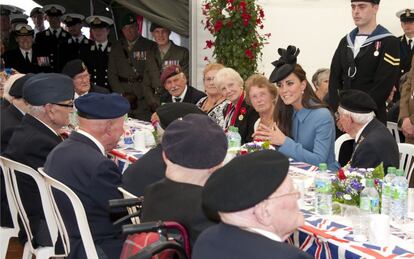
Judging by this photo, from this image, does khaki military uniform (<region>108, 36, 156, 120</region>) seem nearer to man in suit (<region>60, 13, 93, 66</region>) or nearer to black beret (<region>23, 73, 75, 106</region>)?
man in suit (<region>60, 13, 93, 66</region>)

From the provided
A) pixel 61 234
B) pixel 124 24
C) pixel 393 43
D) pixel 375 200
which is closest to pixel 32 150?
pixel 61 234

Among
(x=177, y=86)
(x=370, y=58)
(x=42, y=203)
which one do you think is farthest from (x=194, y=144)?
(x=177, y=86)

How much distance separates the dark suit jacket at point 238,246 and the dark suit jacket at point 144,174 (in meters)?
0.98

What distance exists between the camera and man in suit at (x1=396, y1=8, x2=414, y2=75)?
6.48 metres

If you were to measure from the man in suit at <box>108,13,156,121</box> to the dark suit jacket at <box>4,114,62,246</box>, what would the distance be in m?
3.70

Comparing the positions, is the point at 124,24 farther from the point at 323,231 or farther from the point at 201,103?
the point at 323,231

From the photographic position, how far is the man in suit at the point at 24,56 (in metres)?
7.79

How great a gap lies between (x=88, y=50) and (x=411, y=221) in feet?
19.5

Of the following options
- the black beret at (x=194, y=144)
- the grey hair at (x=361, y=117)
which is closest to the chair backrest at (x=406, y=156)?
the grey hair at (x=361, y=117)

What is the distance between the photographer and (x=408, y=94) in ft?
16.7

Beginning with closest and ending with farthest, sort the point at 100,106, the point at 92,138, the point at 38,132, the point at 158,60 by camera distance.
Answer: the point at 92,138, the point at 100,106, the point at 38,132, the point at 158,60

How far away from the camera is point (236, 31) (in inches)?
273

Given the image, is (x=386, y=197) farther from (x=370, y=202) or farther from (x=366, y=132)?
(x=366, y=132)

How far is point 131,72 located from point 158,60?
1.47 ft
